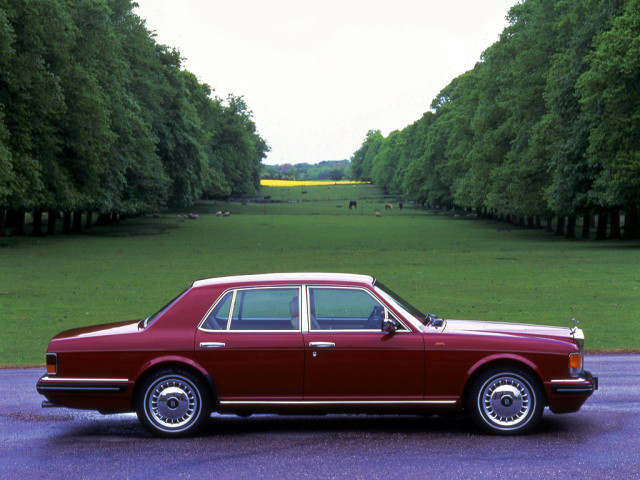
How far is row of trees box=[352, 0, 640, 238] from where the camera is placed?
132ft

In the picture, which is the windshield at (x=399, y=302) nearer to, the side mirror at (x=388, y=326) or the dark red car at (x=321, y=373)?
the dark red car at (x=321, y=373)

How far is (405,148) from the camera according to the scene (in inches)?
5408

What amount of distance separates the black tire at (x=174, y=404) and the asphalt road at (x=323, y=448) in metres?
0.14

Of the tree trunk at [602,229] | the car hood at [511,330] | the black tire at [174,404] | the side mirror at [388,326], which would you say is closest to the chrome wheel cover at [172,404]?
the black tire at [174,404]

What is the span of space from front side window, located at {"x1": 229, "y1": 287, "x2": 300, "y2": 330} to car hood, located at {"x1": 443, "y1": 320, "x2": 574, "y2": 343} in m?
1.51

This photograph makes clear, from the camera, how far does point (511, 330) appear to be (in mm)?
8883

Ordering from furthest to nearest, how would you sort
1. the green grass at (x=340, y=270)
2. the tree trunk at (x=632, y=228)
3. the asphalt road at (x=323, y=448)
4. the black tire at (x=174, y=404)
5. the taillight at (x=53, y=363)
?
1. the tree trunk at (x=632, y=228)
2. the green grass at (x=340, y=270)
3. the taillight at (x=53, y=363)
4. the black tire at (x=174, y=404)
5. the asphalt road at (x=323, y=448)

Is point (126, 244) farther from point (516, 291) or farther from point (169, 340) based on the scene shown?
point (169, 340)

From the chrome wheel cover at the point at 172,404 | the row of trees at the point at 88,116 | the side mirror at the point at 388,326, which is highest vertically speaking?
the row of trees at the point at 88,116

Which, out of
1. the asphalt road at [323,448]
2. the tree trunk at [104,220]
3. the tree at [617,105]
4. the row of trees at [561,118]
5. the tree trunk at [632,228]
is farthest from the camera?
the tree trunk at [104,220]

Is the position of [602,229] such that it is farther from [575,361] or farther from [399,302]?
[399,302]

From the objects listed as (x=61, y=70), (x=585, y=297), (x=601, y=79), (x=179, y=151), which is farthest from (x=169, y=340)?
(x=179, y=151)

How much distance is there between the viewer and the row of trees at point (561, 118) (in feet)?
132

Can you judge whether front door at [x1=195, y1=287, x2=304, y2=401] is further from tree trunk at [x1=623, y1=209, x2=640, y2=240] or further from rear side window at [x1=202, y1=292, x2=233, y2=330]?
tree trunk at [x1=623, y1=209, x2=640, y2=240]
